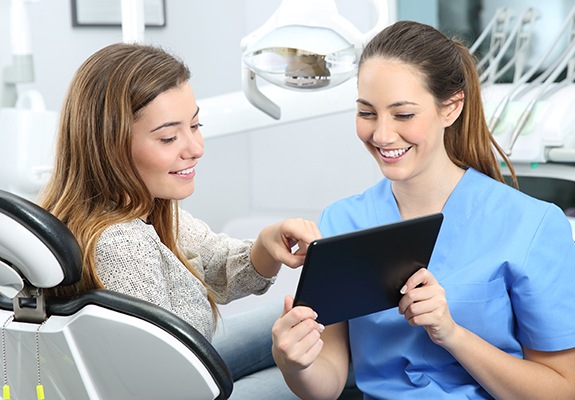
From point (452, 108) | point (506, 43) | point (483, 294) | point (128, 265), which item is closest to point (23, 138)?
point (128, 265)

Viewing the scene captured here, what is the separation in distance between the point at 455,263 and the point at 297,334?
1.15 ft

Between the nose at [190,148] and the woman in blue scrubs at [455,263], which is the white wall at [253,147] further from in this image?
the nose at [190,148]

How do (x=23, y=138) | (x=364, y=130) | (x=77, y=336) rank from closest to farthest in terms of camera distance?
1. (x=77, y=336)
2. (x=364, y=130)
3. (x=23, y=138)

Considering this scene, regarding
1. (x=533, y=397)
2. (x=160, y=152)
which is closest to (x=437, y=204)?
(x=533, y=397)

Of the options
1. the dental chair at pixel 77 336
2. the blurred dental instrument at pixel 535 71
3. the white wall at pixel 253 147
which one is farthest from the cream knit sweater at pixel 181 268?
the white wall at pixel 253 147

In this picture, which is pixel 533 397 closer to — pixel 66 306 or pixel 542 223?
pixel 542 223

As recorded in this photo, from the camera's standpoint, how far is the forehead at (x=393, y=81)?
136cm

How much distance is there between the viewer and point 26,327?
108cm

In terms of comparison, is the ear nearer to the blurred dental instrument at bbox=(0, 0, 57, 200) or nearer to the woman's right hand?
the woman's right hand

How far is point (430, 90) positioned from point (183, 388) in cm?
64

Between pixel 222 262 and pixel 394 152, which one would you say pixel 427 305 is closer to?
pixel 394 152

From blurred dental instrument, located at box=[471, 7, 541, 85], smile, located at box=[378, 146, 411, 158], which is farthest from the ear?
blurred dental instrument, located at box=[471, 7, 541, 85]

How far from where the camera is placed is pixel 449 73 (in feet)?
4.62

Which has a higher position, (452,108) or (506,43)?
(452,108)
